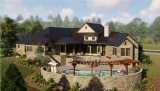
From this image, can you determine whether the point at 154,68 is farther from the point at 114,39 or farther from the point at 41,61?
the point at 41,61

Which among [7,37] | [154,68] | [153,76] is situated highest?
[7,37]

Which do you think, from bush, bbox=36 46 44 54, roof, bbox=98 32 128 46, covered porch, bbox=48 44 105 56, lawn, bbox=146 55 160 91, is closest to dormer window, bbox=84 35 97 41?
roof, bbox=98 32 128 46

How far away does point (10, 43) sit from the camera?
57.9 metres

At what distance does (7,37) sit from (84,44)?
50.3ft

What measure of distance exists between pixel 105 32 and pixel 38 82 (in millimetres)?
18031

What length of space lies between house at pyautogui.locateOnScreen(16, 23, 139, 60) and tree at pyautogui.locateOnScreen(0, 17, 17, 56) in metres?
3.13

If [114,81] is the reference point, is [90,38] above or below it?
above

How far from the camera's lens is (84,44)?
5122cm

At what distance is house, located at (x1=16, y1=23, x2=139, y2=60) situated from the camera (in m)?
48.1

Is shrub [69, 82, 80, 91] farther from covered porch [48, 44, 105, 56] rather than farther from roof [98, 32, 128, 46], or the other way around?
covered porch [48, 44, 105, 56]

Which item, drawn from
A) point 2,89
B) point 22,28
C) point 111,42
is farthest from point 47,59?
point 22,28

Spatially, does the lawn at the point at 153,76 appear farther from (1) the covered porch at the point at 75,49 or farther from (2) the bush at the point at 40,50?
(2) the bush at the point at 40,50

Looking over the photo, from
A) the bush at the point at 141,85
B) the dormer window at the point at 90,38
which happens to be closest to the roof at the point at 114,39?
the dormer window at the point at 90,38

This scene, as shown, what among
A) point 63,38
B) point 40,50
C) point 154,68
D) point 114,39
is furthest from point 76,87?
point 63,38
